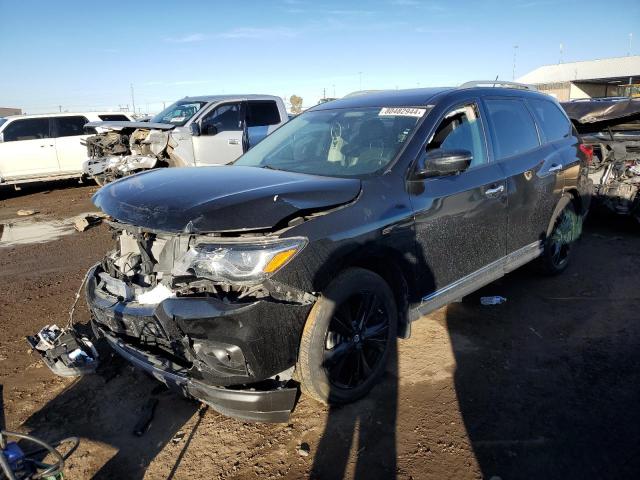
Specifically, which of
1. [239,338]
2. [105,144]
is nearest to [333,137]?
[239,338]

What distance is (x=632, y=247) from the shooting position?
6.31m

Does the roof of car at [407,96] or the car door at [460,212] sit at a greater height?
the roof of car at [407,96]

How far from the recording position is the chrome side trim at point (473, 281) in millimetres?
3404

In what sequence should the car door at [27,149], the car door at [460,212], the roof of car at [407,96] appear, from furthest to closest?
the car door at [27,149], the roof of car at [407,96], the car door at [460,212]

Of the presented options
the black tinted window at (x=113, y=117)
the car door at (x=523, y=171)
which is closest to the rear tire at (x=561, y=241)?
the car door at (x=523, y=171)

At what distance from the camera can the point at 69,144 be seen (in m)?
12.3

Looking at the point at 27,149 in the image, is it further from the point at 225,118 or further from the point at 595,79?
the point at 595,79

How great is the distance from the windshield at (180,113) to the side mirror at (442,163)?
7.50m

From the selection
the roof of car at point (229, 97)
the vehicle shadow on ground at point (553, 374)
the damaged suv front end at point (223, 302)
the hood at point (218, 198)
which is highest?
the roof of car at point (229, 97)

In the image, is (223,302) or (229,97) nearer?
(223,302)

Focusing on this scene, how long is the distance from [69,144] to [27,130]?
1015 millimetres

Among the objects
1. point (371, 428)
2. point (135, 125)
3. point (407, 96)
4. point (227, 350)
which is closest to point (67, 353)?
point (227, 350)

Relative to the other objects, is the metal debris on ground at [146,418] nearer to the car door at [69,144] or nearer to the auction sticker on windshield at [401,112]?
the auction sticker on windshield at [401,112]

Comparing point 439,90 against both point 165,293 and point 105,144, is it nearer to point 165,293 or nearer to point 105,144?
point 165,293
